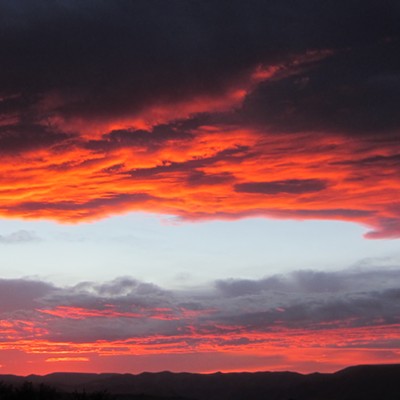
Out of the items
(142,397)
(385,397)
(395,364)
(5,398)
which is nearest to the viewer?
(5,398)

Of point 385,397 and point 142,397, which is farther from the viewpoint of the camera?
point 385,397

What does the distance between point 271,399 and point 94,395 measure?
139m

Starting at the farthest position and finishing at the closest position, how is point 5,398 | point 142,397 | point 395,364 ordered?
point 395,364
point 142,397
point 5,398

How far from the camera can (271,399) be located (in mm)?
198875

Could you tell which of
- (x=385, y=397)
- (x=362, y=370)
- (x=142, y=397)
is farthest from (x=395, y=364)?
(x=142, y=397)

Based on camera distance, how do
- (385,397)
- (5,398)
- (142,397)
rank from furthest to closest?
(385,397) < (142,397) < (5,398)

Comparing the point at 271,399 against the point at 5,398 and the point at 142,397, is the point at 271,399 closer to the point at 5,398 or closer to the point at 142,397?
the point at 142,397

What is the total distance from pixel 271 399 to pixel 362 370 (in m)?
28.2

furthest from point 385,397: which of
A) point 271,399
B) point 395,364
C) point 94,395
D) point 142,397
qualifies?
point 94,395

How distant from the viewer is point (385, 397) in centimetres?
16512

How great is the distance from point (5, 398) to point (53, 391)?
549 centimetres

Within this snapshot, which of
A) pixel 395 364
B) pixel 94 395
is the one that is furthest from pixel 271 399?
pixel 94 395

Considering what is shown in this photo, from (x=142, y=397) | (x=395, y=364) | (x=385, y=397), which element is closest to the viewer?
(x=142, y=397)

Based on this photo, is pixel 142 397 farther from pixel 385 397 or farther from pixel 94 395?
pixel 385 397
